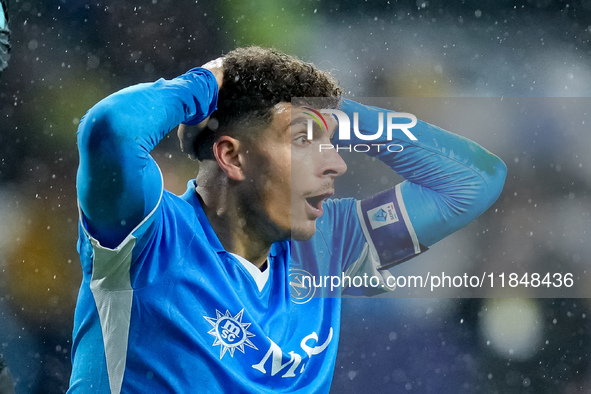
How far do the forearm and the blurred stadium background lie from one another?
314 millimetres

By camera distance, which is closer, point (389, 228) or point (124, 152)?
point (124, 152)

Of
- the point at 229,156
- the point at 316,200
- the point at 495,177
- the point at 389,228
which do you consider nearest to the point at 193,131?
the point at 229,156

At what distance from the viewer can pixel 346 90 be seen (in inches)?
65.7

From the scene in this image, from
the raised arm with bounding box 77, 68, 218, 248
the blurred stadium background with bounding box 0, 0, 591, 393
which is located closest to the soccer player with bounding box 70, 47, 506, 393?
the raised arm with bounding box 77, 68, 218, 248

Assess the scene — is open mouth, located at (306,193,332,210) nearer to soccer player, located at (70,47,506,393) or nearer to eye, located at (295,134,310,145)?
soccer player, located at (70,47,506,393)

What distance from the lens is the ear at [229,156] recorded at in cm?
124

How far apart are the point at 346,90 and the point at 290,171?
520 millimetres

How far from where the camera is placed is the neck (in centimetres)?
126

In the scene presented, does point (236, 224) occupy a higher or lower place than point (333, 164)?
lower

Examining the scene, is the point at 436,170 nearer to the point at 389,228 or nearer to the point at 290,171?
the point at 389,228

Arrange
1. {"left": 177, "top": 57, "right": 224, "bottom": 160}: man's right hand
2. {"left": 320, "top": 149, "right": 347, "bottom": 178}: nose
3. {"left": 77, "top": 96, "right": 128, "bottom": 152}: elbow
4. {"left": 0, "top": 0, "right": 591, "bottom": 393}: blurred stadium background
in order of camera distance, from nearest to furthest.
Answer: {"left": 77, "top": 96, "right": 128, "bottom": 152}: elbow
{"left": 177, "top": 57, "right": 224, "bottom": 160}: man's right hand
{"left": 320, "top": 149, "right": 347, "bottom": 178}: nose
{"left": 0, "top": 0, "right": 591, "bottom": 393}: blurred stadium background

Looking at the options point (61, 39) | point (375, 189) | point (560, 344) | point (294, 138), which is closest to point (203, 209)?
point (294, 138)

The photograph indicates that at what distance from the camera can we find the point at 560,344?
1780 millimetres

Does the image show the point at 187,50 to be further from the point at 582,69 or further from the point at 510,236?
the point at 582,69
